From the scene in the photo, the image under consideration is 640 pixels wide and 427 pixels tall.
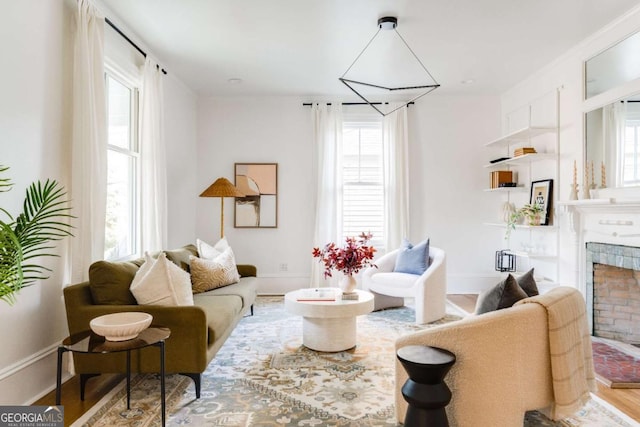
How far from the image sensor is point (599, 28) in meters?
3.75

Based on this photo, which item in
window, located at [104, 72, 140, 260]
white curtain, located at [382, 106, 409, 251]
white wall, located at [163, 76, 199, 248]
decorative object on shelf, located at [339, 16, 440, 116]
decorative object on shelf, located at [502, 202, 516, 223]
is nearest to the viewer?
window, located at [104, 72, 140, 260]

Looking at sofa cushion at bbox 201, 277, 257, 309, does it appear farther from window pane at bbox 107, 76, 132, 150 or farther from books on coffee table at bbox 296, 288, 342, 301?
window pane at bbox 107, 76, 132, 150

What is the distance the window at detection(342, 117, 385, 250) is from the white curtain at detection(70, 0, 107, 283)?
360 centimetres

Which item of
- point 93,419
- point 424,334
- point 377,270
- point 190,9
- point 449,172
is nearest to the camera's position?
point 424,334

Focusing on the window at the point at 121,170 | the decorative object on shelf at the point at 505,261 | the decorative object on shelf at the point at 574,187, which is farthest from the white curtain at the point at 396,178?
the window at the point at 121,170

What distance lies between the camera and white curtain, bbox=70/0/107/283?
2887 millimetres

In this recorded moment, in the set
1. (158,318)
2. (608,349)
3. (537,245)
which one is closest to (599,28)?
(537,245)

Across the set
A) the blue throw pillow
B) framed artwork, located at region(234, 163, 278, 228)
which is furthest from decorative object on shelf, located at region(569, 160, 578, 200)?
framed artwork, located at region(234, 163, 278, 228)

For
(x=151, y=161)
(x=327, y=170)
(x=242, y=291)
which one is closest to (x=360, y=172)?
(x=327, y=170)

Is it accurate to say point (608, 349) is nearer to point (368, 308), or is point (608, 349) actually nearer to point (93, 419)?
point (368, 308)

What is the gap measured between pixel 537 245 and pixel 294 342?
332 centimetres

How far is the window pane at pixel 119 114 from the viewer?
3.73 metres

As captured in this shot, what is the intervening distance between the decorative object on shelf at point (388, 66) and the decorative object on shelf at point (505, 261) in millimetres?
2391

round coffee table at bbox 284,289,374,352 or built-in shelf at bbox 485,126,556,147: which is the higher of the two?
built-in shelf at bbox 485,126,556,147
